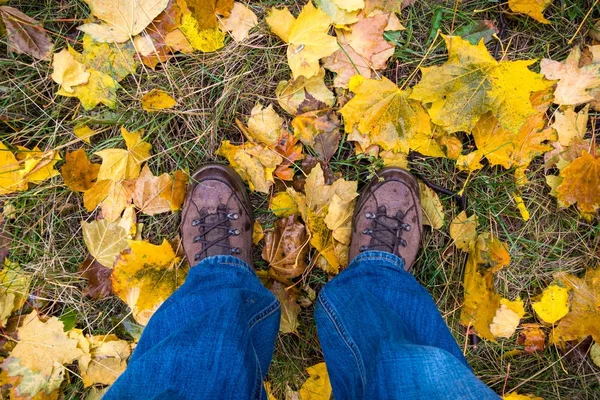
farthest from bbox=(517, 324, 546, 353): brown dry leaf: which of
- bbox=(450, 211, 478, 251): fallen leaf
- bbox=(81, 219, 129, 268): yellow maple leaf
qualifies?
bbox=(81, 219, 129, 268): yellow maple leaf

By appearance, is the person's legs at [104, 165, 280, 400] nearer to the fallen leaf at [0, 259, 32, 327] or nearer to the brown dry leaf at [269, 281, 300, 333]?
the brown dry leaf at [269, 281, 300, 333]

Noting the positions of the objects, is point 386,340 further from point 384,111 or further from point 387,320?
point 384,111

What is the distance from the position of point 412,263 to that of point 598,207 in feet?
2.38

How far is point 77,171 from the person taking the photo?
153cm

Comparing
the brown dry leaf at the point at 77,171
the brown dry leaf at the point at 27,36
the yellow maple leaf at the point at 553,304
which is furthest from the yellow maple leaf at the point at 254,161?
the yellow maple leaf at the point at 553,304

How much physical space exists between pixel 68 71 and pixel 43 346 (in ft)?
3.45

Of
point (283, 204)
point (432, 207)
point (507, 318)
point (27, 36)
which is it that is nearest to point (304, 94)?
point (283, 204)

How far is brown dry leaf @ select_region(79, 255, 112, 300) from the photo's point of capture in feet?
5.24

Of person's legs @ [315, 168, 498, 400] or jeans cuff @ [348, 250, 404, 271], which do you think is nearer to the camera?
person's legs @ [315, 168, 498, 400]

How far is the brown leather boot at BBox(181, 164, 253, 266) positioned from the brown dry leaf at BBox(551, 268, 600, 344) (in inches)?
48.5

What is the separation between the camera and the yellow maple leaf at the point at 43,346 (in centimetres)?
157

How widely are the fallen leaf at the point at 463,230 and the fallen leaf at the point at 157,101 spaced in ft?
3.82

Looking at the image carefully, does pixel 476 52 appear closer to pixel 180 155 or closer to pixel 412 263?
pixel 412 263

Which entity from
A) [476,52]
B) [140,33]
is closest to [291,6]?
[140,33]
